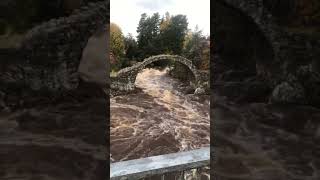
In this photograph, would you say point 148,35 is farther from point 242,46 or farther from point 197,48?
point 242,46

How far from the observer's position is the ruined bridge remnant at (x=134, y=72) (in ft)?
35.3

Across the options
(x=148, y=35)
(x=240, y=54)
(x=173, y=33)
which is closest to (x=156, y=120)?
(x=148, y=35)

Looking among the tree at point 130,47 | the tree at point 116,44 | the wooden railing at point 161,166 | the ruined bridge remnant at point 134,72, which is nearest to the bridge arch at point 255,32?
the wooden railing at point 161,166

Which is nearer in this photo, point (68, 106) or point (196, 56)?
point (68, 106)

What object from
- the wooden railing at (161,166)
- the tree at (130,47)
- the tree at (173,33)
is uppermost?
the tree at (173,33)

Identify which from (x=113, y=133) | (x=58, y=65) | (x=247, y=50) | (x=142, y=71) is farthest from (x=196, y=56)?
(x=58, y=65)

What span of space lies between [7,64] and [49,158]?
795mm

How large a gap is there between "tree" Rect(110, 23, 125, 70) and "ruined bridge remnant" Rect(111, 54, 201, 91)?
28 centimetres

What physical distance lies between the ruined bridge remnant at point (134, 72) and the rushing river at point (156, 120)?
0.25 meters

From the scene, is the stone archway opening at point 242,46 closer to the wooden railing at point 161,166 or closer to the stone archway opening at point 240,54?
the stone archway opening at point 240,54

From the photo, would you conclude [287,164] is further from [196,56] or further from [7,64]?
[196,56]

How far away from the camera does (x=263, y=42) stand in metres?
3.91

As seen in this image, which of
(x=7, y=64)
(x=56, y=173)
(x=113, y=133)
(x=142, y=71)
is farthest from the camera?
(x=142, y=71)

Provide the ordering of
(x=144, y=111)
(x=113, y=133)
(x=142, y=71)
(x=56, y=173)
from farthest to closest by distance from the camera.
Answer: (x=142, y=71)
(x=144, y=111)
(x=113, y=133)
(x=56, y=173)
